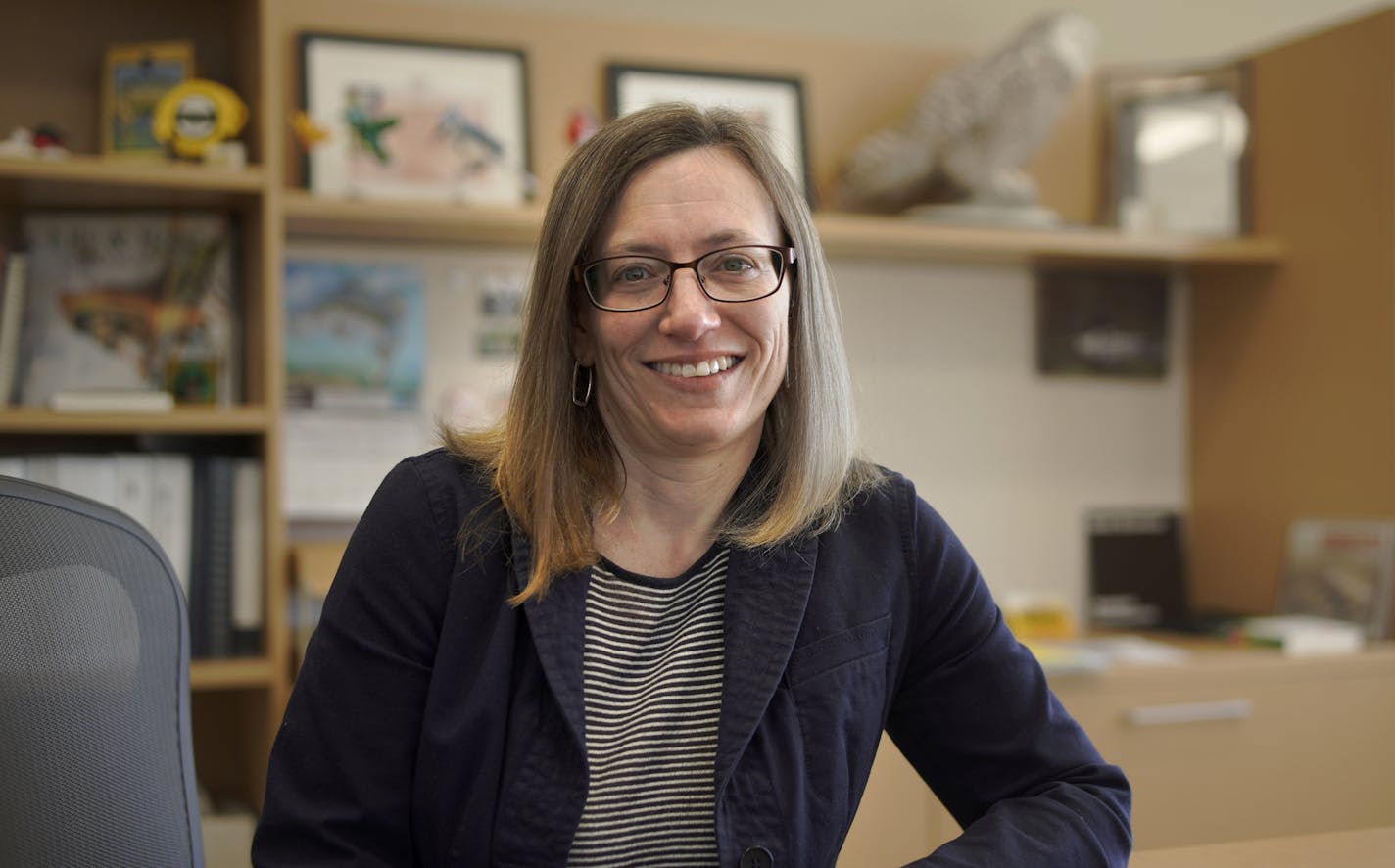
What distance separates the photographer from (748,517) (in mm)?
1322

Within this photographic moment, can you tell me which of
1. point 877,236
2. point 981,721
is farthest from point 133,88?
point 981,721

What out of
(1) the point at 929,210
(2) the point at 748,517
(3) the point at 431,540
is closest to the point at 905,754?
(2) the point at 748,517

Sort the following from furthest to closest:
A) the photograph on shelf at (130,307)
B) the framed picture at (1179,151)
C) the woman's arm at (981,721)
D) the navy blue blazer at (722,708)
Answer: the framed picture at (1179,151) → the photograph on shelf at (130,307) → the woman's arm at (981,721) → the navy blue blazer at (722,708)

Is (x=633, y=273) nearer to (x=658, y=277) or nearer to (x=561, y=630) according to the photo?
(x=658, y=277)

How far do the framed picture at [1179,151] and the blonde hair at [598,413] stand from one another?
1.67 m

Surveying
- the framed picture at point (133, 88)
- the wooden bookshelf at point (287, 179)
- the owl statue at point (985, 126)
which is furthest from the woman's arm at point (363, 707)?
the owl statue at point (985, 126)

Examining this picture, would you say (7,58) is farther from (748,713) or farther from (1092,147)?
(1092,147)

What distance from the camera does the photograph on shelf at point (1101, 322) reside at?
2887mm

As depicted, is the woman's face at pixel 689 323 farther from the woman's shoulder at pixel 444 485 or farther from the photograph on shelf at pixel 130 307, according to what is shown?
the photograph on shelf at pixel 130 307

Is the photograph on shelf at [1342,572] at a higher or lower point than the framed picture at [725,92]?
lower

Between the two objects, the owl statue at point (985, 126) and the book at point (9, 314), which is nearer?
the book at point (9, 314)

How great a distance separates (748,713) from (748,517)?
206 millimetres

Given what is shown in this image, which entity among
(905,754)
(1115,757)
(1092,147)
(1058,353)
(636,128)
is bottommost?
(1115,757)

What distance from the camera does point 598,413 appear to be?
1352 millimetres
